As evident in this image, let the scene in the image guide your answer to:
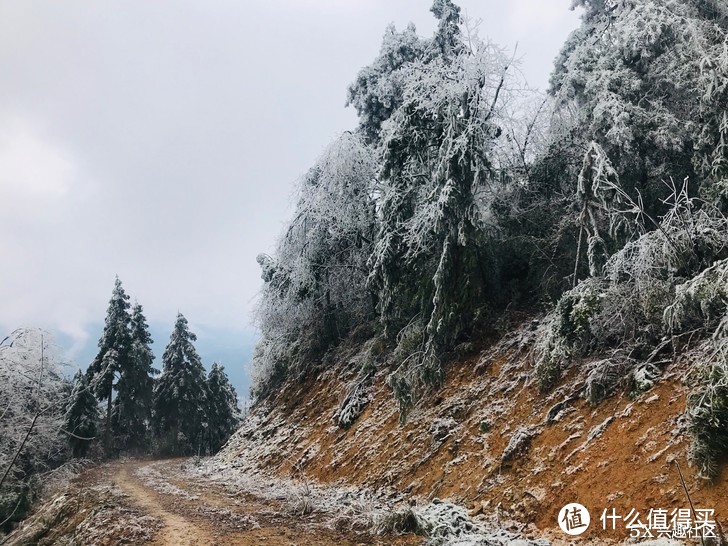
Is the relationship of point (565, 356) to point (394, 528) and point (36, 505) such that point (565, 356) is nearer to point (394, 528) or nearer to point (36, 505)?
point (394, 528)

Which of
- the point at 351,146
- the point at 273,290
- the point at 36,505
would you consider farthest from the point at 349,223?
the point at 36,505

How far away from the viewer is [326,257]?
19.6 meters

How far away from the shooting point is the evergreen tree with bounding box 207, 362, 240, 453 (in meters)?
46.0

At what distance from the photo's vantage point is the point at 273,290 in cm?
2097

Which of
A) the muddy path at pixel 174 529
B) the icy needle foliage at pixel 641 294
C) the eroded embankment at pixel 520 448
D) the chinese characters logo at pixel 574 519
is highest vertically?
the icy needle foliage at pixel 641 294

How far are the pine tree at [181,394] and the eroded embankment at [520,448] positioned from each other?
105 ft

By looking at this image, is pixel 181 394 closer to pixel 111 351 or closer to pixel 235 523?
pixel 111 351

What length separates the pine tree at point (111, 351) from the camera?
133ft

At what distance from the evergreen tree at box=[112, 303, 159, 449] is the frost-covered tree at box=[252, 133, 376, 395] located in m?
27.0

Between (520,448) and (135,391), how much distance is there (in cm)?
4334

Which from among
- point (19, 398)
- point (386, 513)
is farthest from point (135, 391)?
point (386, 513)

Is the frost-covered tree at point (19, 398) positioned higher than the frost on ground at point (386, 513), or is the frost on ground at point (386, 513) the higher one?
the frost-covered tree at point (19, 398)

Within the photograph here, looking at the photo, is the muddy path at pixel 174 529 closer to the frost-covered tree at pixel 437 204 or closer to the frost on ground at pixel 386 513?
the frost on ground at pixel 386 513

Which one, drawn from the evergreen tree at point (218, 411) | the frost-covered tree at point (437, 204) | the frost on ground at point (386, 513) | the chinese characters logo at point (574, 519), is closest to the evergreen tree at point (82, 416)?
the evergreen tree at point (218, 411)
